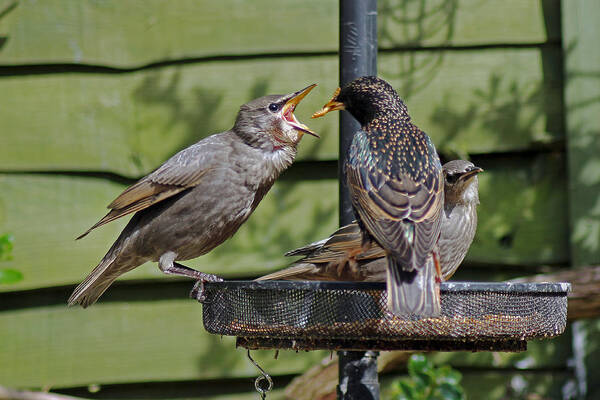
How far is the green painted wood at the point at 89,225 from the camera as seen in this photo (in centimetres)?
373

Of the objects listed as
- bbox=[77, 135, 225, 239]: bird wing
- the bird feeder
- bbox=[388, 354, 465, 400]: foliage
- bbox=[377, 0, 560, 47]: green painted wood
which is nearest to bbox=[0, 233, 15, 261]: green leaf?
bbox=[77, 135, 225, 239]: bird wing

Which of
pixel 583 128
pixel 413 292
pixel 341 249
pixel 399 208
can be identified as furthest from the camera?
pixel 583 128

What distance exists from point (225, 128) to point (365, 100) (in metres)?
1.39

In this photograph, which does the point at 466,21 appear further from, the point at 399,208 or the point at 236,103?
the point at 399,208

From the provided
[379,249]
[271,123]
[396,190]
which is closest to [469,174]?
[379,249]

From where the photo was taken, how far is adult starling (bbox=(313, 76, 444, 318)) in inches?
76.1

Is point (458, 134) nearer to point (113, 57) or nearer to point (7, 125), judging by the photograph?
point (113, 57)

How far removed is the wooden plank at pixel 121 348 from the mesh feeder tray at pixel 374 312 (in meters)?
1.82

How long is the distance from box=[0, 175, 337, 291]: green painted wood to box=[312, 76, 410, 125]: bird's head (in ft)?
3.76

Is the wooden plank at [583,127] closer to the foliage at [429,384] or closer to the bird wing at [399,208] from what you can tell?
the foliage at [429,384]

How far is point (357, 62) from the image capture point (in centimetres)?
242

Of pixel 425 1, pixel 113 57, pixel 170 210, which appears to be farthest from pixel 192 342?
pixel 425 1

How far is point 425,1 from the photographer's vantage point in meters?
3.86

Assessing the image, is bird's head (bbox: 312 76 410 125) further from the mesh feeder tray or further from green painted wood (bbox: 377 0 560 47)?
green painted wood (bbox: 377 0 560 47)
